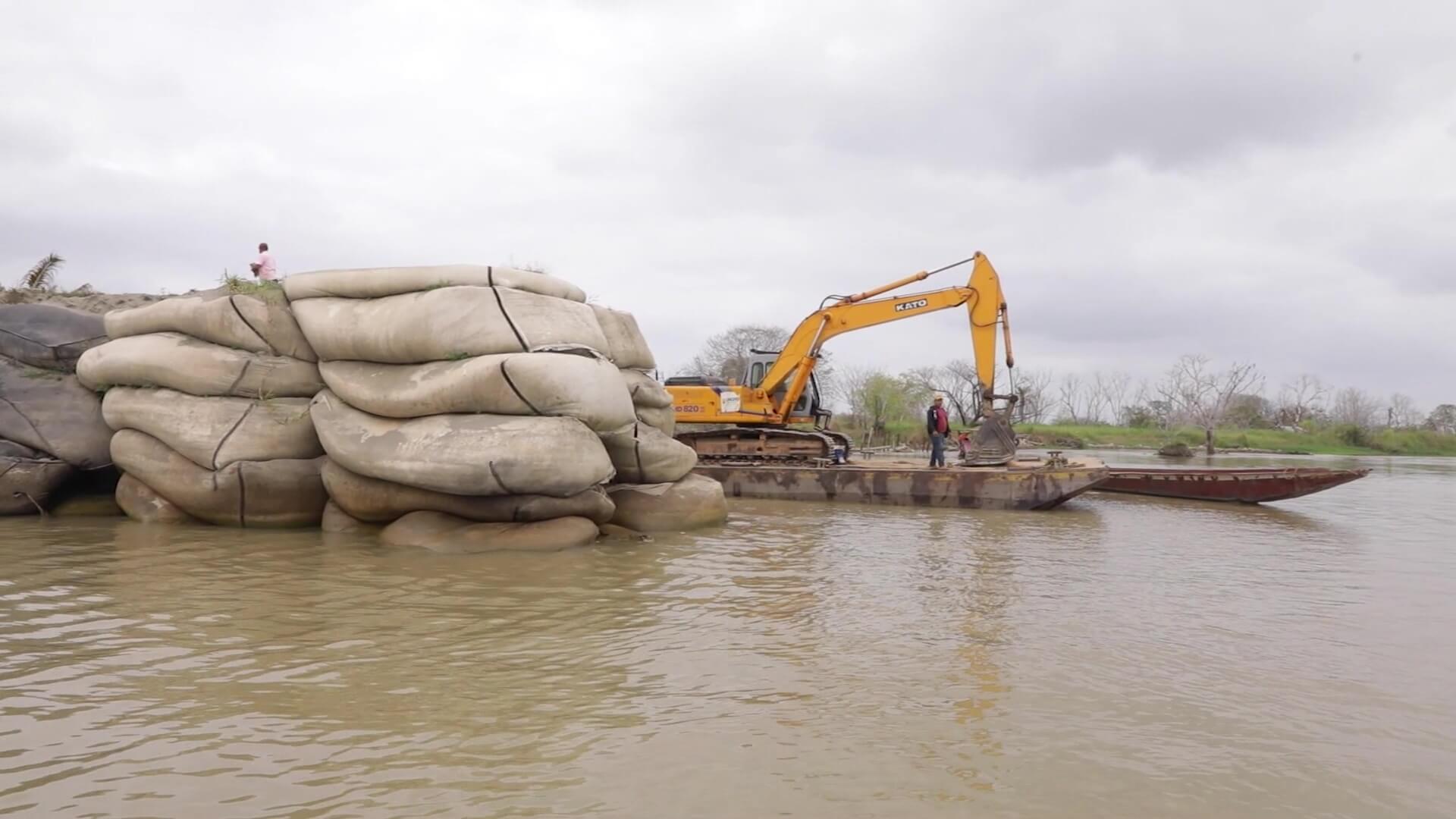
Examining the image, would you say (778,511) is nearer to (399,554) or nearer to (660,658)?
(399,554)

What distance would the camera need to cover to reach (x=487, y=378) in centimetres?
812

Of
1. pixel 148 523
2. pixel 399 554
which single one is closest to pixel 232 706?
pixel 399 554

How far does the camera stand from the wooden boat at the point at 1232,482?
13773 millimetres

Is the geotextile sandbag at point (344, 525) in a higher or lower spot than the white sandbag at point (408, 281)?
lower

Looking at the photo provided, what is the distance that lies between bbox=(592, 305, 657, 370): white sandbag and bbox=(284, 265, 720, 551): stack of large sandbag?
1330mm

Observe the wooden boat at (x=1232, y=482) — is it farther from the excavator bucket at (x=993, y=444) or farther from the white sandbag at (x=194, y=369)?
the white sandbag at (x=194, y=369)

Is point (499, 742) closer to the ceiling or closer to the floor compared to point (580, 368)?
closer to the floor

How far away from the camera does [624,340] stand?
1088cm

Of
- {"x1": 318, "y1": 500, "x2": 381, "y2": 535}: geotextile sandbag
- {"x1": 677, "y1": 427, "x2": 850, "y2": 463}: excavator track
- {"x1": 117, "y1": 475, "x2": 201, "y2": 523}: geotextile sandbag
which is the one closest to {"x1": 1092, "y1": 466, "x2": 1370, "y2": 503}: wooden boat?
{"x1": 677, "y1": 427, "x2": 850, "y2": 463}: excavator track

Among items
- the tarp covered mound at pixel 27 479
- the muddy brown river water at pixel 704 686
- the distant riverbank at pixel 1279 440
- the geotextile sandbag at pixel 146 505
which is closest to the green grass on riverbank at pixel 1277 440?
the distant riverbank at pixel 1279 440

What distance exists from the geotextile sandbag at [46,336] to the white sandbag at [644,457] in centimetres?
660

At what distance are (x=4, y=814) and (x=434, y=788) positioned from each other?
130 centimetres

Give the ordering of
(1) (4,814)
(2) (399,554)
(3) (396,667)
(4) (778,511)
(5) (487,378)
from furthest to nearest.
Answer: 1. (4) (778,511)
2. (5) (487,378)
3. (2) (399,554)
4. (3) (396,667)
5. (1) (4,814)

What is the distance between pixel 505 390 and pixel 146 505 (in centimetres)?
445
